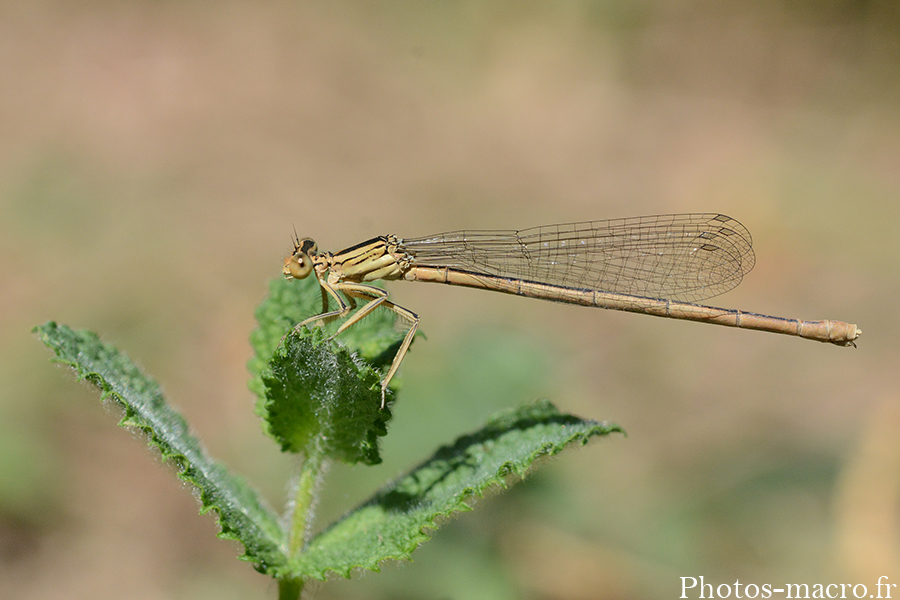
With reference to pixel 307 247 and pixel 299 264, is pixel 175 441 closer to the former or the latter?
pixel 299 264

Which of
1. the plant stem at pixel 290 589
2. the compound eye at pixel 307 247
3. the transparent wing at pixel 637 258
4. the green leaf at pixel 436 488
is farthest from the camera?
the transparent wing at pixel 637 258

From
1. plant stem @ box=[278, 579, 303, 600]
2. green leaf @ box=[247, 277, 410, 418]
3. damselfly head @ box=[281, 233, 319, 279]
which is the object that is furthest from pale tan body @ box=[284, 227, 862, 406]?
plant stem @ box=[278, 579, 303, 600]

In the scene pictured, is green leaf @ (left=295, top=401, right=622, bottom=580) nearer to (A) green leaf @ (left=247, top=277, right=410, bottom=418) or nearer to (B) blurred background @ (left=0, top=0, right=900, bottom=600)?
(A) green leaf @ (left=247, top=277, right=410, bottom=418)

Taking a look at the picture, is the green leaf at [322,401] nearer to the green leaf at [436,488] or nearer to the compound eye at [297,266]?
the green leaf at [436,488]

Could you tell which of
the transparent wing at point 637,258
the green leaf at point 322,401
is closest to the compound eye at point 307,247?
the transparent wing at point 637,258

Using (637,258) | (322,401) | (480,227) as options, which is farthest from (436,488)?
(480,227)
